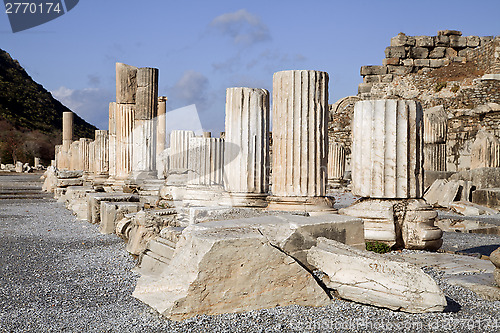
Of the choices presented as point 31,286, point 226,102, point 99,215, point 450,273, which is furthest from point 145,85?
point 450,273

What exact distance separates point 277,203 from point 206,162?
3.78 metres

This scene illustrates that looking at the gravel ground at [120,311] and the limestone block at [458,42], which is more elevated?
the limestone block at [458,42]

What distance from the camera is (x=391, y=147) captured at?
6.36 metres

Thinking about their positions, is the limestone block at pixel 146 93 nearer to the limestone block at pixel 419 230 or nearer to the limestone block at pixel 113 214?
the limestone block at pixel 113 214

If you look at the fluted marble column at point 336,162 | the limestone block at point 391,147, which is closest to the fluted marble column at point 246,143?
the limestone block at point 391,147

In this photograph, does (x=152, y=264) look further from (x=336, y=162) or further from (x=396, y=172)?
(x=336, y=162)

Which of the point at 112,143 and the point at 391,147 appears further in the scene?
the point at 112,143

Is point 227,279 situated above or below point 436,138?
below

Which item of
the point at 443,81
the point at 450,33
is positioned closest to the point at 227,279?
the point at 443,81

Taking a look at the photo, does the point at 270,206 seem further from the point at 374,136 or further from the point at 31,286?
the point at 31,286

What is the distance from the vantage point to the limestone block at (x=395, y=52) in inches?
1186

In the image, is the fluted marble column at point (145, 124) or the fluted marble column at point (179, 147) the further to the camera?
the fluted marble column at point (145, 124)

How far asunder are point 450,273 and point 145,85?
937cm

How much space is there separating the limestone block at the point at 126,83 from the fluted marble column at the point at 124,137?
0.61 ft
